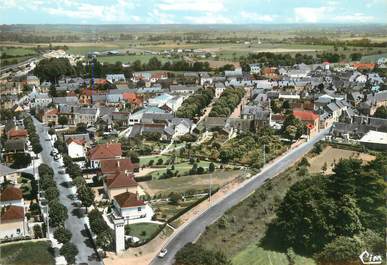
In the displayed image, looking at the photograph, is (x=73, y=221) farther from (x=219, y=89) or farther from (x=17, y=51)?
(x=17, y=51)

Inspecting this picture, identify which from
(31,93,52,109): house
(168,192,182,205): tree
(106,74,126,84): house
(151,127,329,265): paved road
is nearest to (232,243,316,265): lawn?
(151,127,329,265): paved road

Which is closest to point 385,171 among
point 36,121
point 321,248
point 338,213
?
point 338,213

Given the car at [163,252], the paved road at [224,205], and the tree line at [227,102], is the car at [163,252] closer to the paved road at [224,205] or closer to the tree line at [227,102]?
the paved road at [224,205]

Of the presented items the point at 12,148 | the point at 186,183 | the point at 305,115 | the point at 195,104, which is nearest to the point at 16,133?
the point at 12,148

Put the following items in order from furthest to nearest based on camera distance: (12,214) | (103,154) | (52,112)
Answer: (52,112) < (103,154) < (12,214)

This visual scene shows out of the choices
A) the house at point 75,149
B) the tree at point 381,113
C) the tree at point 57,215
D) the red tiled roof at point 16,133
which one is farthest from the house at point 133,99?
the tree at point 57,215

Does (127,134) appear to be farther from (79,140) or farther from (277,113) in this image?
(277,113)
